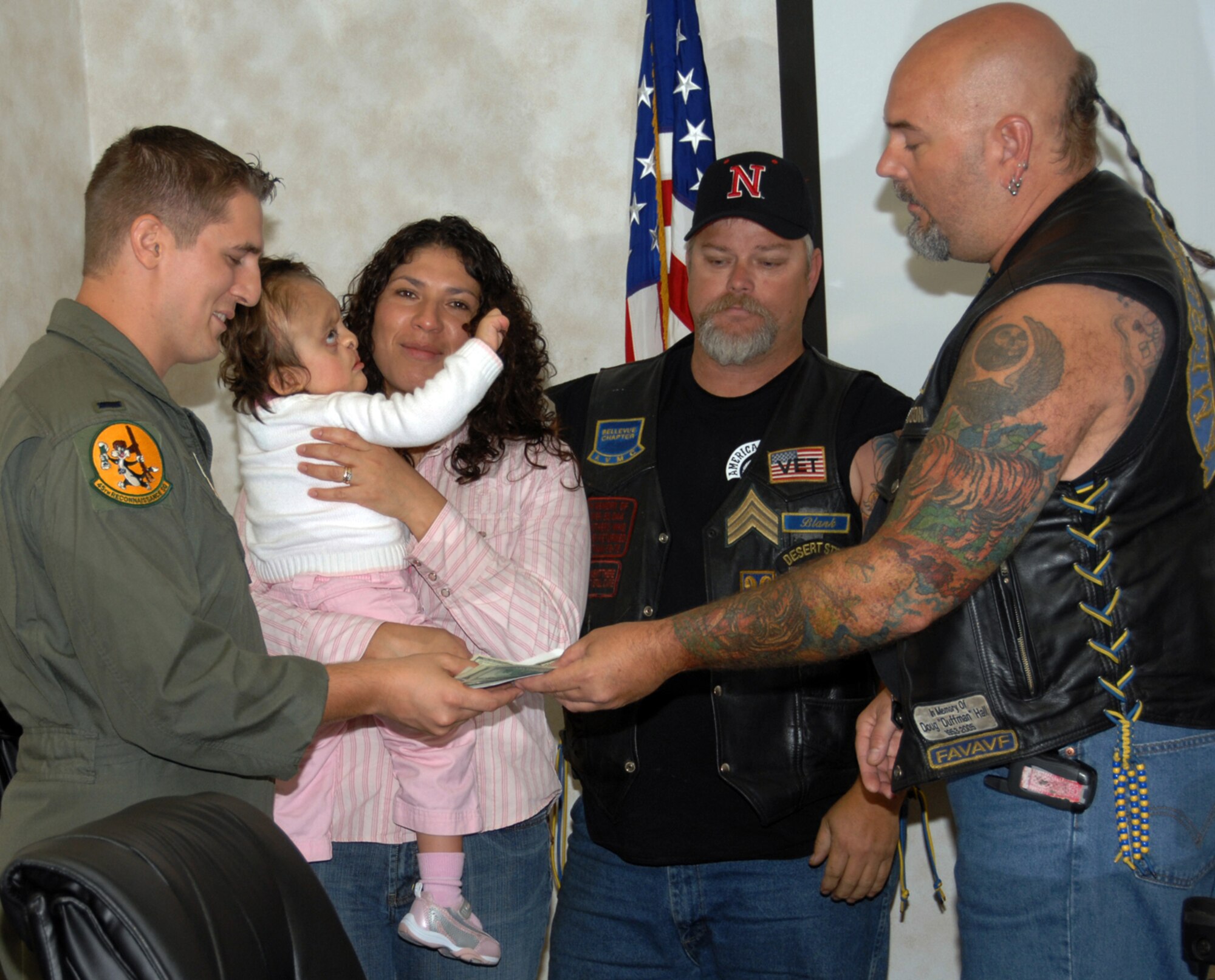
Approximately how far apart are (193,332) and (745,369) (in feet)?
3.94

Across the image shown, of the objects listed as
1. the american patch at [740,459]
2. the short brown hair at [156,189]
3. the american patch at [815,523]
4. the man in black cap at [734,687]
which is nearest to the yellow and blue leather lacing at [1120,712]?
the man in black cap at [734,687]

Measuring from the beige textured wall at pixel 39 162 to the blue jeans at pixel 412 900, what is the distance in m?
1.78

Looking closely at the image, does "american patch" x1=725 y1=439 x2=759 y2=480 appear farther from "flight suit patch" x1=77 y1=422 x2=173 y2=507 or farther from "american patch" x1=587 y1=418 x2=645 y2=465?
"flight suit patch" x1=77 y1=422 x2=173 y2=507

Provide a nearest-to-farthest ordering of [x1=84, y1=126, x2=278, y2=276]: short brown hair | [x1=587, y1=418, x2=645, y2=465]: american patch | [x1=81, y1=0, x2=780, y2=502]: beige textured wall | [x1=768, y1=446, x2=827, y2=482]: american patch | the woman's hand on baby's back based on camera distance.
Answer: [x1=84, y1=126, x2=278, y2=276]: short brown hair < the woman's hand on baby's back < [x1=768, y1=446, x2=827, y2=482]: american patch < [x1=587, y1=418, x2=645, y2=465]: american patch < [x1=81, y1=0, x2=780, y2=502]: beige textured wall

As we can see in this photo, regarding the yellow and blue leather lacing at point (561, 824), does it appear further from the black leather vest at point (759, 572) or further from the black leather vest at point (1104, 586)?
the black leather vest at point (1104, 586)

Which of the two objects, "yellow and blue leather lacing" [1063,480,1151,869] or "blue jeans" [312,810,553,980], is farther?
"blue jeans" [312,810,553,980]

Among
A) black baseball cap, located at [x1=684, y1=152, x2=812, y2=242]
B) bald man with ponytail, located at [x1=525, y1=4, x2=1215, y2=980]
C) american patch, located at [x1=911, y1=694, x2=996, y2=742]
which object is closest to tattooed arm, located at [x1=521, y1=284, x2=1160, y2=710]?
bald man with ponytail, located at [x1=525, y1=4, x2=1215, y2=980]

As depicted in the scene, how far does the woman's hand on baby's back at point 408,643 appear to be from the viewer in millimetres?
2043

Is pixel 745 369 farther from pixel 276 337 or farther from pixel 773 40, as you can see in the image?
pixel 773 40

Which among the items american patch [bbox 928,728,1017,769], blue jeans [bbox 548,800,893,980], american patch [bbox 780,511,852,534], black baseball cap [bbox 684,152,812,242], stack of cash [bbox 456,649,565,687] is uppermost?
black baseball cap [bbox 684,152,812,242]

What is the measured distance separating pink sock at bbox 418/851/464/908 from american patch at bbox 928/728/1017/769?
0.90 meters

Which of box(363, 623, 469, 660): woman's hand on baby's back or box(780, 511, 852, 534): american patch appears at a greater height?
box(780, 511, 852, 534): american patch

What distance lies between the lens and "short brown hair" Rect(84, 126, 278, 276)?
5.79ft

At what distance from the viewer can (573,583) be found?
85.7 inches
